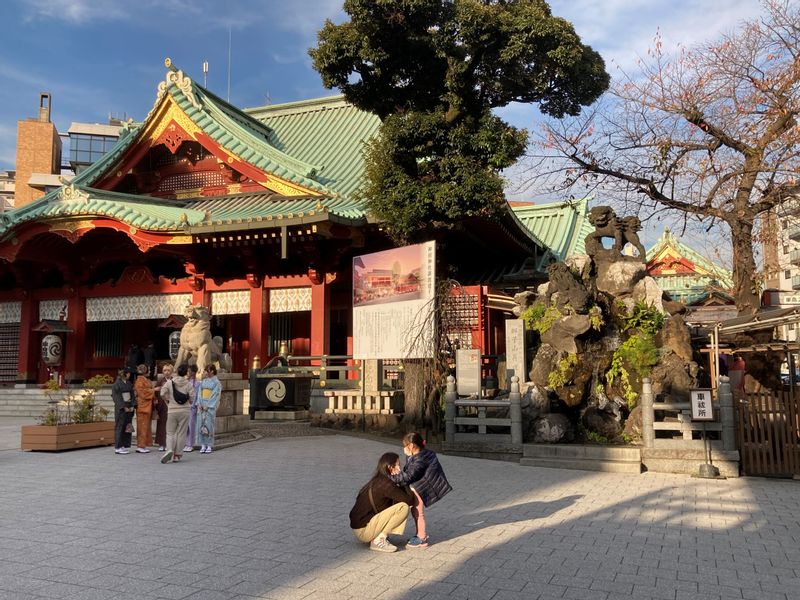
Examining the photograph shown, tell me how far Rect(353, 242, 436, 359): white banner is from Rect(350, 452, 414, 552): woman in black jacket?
7.71m

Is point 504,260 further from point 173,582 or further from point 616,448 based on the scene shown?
point 173,582

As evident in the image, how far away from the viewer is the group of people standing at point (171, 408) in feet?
35.3

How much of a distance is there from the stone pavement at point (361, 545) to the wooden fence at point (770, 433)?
38 centimetres

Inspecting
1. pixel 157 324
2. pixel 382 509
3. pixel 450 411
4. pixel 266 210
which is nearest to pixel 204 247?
pixel 266 210

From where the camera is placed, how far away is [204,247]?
1906 centimetres

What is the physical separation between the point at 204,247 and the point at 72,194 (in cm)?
412

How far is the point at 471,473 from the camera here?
10273mm

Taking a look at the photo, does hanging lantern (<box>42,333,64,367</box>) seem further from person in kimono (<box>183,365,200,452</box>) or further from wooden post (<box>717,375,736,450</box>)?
Result: wooden post (<box>717,375,736,450</box>)

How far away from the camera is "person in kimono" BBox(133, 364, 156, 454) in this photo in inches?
463

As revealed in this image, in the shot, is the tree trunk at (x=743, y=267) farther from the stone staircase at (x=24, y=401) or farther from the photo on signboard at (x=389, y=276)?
the stone staircase at (x=24, y=401)

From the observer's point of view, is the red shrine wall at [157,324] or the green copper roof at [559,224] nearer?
the red shrine wall at [157,324]

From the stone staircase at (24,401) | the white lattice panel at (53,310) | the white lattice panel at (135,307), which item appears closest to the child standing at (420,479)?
the white lattice panel at (135,307)

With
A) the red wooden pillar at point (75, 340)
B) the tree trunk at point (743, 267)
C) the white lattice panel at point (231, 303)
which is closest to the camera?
the tree trunk at point (743, 267)

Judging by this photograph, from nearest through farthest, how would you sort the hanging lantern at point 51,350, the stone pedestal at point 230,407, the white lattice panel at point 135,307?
1. the stone pedestal at point 230,407
2. the hanging lantern at point 51,350
3. the white lattice panel at point 135,307
